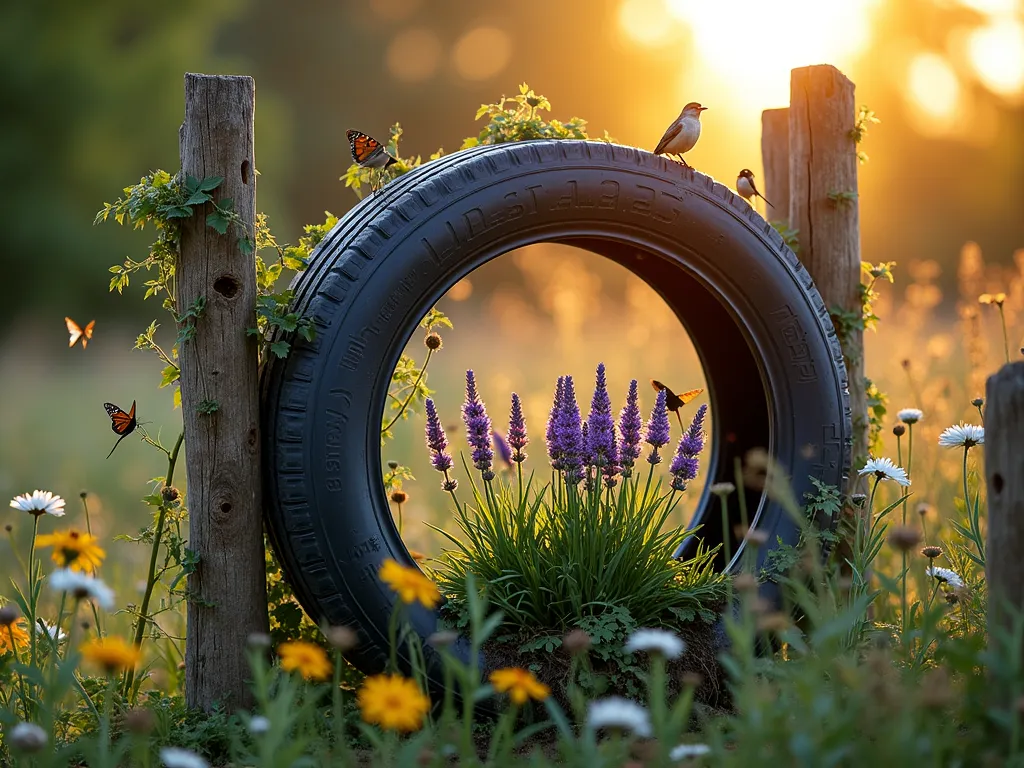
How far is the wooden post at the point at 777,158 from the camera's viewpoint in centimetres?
388

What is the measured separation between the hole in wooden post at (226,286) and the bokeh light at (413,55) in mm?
23502

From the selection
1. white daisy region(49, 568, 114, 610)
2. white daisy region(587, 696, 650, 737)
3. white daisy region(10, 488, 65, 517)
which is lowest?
white daisy region(587, 696, 650, 737)

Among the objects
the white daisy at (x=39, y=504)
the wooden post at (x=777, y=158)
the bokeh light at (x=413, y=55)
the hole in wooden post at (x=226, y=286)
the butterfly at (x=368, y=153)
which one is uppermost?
the bokeh light at (x=413, y=55)

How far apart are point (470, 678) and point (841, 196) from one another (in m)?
2.54

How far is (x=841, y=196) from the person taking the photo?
3.64m

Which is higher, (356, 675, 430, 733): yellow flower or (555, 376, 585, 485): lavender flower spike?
(555, 376, 585, 485): lavender flower spike

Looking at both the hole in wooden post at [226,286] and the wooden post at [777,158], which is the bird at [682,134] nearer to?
the wooden post at [777,158]

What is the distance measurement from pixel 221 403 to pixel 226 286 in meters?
0.31

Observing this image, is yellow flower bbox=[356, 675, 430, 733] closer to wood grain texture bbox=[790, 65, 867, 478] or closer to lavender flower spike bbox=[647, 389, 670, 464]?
lavender flower spike bbox=[647, 389, 670, 464]

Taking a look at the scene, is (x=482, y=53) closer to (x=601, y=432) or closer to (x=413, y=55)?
(x=413, y=55)

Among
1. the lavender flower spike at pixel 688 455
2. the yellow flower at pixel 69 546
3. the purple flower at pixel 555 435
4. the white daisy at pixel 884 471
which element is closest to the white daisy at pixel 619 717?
the yellow flower at pixel 69 546

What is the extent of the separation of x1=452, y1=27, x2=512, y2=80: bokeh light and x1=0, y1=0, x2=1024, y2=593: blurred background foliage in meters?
0.06

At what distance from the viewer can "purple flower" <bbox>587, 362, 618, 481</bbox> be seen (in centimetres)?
288

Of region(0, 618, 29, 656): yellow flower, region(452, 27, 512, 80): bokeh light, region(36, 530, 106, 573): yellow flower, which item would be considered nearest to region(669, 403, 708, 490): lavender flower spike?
region(36, 530, 106, 573): yellow flower
